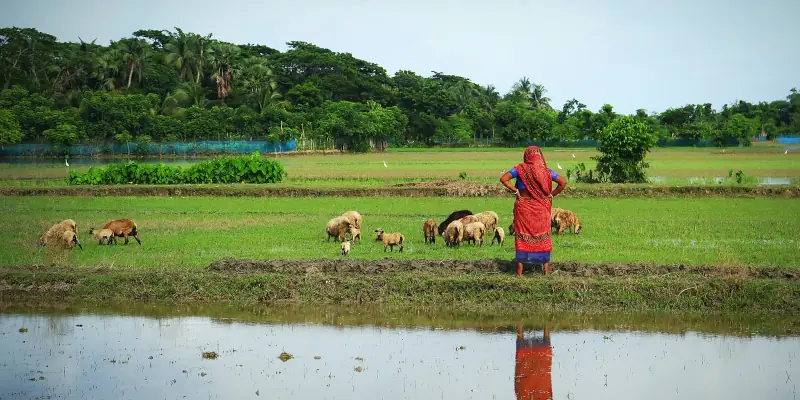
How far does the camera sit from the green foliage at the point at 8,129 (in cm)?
6525

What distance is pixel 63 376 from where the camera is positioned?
898 centimetres

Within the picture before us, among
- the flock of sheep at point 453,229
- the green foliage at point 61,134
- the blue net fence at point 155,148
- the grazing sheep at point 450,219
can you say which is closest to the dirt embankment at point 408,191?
the flock of sheep at point 453,229

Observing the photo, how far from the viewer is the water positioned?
852 cm

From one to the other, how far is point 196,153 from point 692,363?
226 feet

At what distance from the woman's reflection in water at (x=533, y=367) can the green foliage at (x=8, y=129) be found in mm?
62782

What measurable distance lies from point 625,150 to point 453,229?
A: 1927cm

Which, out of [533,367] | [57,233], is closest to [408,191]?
[57,233]

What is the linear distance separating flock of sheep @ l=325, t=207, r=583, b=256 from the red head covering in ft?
13.6

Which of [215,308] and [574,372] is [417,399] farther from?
[215,308]

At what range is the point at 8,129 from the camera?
65.7 metres

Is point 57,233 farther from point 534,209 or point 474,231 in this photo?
point 534,209

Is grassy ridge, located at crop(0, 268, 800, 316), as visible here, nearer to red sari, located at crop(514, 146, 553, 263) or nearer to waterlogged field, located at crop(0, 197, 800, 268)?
red sari, located at crop(514, 146, 553, 263)

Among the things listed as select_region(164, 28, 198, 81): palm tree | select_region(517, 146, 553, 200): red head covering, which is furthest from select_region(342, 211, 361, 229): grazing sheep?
select_region(164, 28, 198, 81): palm tree

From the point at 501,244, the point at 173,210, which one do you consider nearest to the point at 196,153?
the point at 173,210
